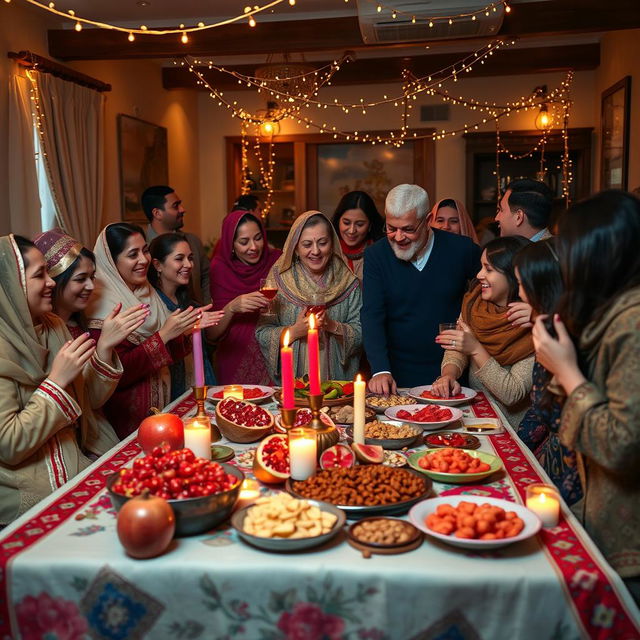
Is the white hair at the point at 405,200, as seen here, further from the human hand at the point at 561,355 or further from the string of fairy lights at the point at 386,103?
the string of fairy lights at the point at 386,103

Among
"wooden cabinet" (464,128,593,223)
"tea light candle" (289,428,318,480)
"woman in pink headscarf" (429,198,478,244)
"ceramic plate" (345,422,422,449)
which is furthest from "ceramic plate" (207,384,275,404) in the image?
"wooden cabinet" (464,128,593,223)

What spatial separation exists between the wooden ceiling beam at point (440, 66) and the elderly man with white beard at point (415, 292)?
13.2ft

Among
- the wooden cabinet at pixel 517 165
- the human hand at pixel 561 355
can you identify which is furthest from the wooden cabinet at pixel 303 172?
the human hand at pixel 561 355

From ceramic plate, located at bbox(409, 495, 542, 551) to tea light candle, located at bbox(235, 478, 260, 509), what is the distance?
0.39m

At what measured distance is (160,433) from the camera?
6.55ft

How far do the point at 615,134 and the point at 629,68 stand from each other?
25.4 inches

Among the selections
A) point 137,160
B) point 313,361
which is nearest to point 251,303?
point 313,361

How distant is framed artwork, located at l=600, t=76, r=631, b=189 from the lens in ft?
20.5

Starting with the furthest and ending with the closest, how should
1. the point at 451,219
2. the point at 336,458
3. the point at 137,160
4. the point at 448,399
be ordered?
the point at 137,160 < the point at 451,219 < the point at 448,399 < the point at 336,458

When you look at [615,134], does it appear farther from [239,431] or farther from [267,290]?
[239,431]

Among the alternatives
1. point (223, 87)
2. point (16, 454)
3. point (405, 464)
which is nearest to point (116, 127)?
point (223, 87)

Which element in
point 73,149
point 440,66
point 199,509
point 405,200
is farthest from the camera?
point 440,66

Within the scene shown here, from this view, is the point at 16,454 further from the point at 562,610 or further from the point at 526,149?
the point at 526,149

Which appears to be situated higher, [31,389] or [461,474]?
[31,389]
